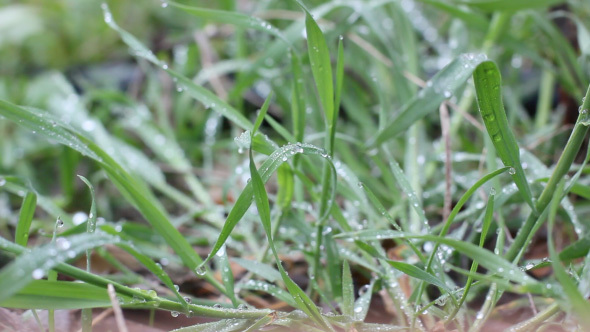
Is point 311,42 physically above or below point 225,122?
below

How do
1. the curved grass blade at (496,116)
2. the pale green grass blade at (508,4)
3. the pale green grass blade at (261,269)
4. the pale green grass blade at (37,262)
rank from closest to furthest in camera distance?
1. the pale green grass blade at (37,262)
2. the curved grass blade at (496,116)
3. the pale green grass blade at (261,269)
4. the pale green grass blade at (508,4)

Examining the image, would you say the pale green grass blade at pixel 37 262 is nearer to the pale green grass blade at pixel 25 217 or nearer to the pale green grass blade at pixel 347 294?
the pale green grass blade at pixel 25 217

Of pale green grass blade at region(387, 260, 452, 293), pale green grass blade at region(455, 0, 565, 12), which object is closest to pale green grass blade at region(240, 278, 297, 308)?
pale green grass blade at region(387, 260, 452, 293)

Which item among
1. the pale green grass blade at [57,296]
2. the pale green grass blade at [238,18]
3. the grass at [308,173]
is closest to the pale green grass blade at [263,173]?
the grass at [308,173]

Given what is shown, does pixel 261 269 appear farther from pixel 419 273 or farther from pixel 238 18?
pixel 238 18

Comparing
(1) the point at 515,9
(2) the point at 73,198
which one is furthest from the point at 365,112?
(2) the point at 73,198

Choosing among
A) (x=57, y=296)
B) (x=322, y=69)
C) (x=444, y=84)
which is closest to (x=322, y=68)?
(x=322, y=69)

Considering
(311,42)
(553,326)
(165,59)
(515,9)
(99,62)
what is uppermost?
(99,62)

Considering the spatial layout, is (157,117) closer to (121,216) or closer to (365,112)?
(121,216)
